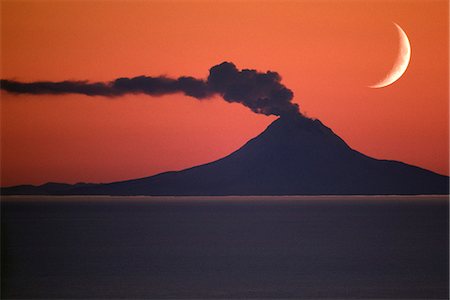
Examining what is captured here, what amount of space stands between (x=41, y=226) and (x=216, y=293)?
39854 mm

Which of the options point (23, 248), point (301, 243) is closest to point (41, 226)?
point (23, 248)

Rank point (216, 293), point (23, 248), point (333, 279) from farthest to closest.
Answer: point (23, 248)
point (333, 279)
point (216, 293)

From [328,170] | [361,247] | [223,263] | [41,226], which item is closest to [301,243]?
[361,247]

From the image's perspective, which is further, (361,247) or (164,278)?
(361,247)

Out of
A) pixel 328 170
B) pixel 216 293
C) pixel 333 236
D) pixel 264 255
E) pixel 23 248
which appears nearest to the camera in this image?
pixel 216 293

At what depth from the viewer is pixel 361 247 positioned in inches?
1658

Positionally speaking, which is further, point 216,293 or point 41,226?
point 41,226

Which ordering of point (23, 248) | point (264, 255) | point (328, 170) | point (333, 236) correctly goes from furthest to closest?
point (328, 170) < point (333, 236) < point (23, 248) < point (264, 255)

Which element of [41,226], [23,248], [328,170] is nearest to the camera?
[23,248]

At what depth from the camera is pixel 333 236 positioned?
5019 centimetres

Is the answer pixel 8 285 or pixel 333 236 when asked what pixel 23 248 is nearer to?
pixel 8 285

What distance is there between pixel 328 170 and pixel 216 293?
107345mm

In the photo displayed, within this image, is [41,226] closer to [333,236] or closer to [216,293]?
[333,236]

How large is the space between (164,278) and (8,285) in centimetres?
536
